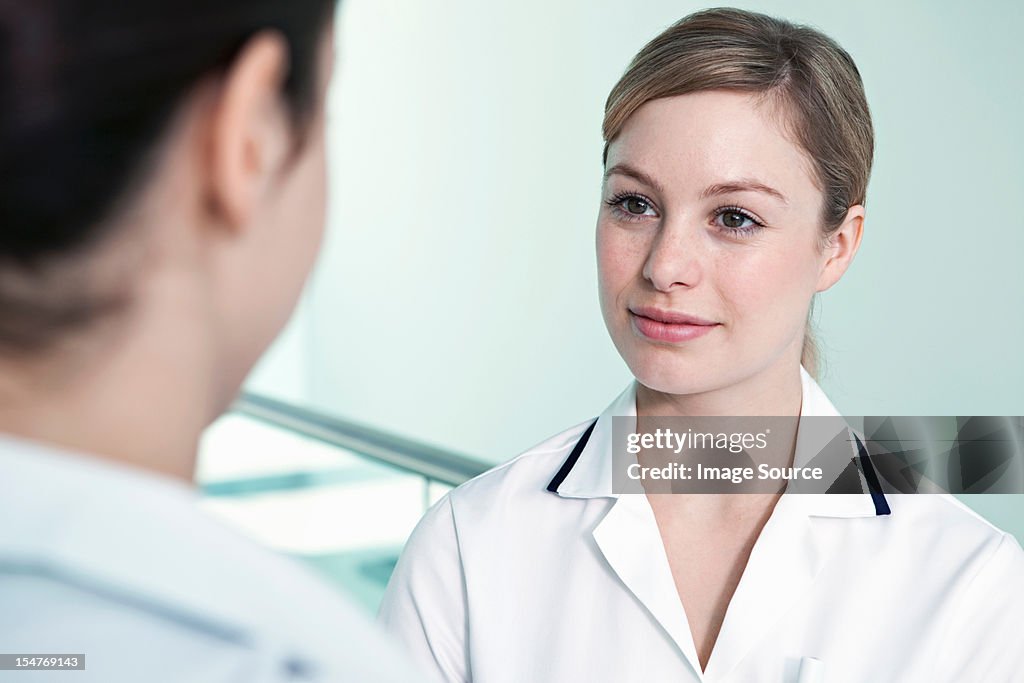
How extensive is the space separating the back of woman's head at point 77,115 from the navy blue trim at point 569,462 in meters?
1.00

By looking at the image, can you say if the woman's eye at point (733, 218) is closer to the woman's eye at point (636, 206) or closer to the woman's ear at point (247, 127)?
the woman's eye at point (636, 206)

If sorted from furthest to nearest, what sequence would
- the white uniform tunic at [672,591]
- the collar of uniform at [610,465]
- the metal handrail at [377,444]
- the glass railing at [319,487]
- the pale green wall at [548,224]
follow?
the glass railing at [319,487] < the metal handrail at [377,444] < the pale green wall at [548,224] < the collar of uniform at [610,465] < the white uniform tunic at [672,591]

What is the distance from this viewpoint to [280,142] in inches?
19.4

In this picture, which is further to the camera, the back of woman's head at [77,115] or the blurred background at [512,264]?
the blurred background at [512,264]

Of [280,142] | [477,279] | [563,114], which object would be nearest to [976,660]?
[280,142]

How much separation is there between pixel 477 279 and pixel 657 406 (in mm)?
2608

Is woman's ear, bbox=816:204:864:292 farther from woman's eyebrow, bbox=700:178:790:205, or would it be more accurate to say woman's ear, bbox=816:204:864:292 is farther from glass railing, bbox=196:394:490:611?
glass railing, bbox=196:394:490:611

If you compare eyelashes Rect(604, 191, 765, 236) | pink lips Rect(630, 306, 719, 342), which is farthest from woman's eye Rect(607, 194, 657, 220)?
pink lips Rect(630, 306, 719, 342)

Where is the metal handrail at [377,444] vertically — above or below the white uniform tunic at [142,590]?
above

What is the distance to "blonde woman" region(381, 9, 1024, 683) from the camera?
48.9 inches

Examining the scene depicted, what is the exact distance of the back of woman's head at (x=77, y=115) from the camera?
0.40 metres

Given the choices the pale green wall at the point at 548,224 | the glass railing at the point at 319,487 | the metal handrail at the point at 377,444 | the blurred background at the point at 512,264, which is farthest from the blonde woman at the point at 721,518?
the glass railing at the point at 319,487

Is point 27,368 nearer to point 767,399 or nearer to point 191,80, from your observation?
point 191,80

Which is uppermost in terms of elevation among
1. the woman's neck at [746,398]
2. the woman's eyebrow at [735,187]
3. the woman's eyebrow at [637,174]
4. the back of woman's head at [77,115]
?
the woman's eyebrow at [637,174]
